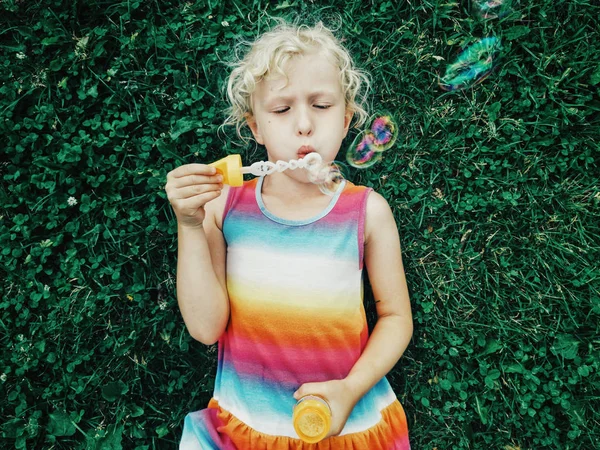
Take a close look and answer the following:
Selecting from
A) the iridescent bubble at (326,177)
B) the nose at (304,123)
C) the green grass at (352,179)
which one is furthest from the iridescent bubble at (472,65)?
the nose at (304,123)

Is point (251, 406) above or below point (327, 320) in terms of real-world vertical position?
below

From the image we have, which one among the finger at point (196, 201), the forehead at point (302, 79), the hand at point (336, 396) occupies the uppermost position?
the forehead at point (302, 79)

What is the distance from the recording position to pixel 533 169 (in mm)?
2561

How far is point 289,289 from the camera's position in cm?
212

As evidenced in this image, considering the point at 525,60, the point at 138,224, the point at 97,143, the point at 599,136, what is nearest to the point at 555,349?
the point at 599,136

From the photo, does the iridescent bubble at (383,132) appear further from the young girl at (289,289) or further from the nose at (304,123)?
the nose at (304,123)

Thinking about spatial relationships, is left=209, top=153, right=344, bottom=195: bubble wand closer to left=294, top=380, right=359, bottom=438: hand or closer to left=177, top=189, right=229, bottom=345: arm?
left=177, top=189, right=229, bottom=345: arm

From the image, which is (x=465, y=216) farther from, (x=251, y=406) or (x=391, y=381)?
(x=251, y=406)

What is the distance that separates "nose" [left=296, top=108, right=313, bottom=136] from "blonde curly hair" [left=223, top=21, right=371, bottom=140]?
0.16m

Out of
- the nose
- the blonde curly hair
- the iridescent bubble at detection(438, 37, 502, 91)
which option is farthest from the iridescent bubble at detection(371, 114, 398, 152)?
the nose

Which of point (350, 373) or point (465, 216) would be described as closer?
point (350, 373)

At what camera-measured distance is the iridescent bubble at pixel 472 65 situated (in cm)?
255

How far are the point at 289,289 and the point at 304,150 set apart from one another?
55 cm

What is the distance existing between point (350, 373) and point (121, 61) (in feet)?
5.67
